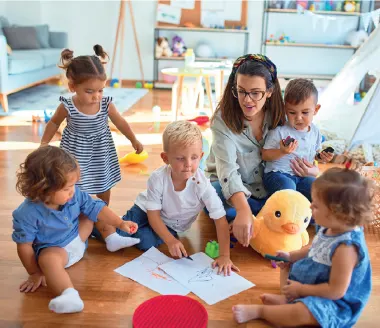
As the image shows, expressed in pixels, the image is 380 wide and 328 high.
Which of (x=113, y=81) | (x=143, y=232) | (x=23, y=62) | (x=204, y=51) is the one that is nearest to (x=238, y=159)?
(x=143, y=232)

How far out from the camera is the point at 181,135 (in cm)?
140

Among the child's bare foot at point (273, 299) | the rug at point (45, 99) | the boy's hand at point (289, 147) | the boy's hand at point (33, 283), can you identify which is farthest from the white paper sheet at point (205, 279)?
the rug at point (45, 99)

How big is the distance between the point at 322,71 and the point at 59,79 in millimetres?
2630

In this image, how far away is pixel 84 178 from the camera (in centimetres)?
173

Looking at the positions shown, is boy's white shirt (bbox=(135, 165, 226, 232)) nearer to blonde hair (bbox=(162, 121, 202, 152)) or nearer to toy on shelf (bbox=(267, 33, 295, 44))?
blonde hair (bbox=(162, 121, 202, 152))

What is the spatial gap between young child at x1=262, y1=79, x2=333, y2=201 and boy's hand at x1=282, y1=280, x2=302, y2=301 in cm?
56

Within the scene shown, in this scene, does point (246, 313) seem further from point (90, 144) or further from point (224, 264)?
point (90, 144)

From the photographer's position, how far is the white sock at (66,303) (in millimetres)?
1193

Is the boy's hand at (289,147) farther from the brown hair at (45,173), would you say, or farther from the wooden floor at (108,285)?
the brown hair at (45,173)

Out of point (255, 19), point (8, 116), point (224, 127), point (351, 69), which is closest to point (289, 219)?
point (224, 127)

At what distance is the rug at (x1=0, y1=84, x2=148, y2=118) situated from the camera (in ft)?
11.8

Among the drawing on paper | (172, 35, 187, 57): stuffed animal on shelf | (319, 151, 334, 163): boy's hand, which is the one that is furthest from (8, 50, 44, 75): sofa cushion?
the drawing on paper

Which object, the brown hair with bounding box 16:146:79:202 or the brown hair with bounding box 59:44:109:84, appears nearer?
the brown hair with bounding box 16:146:79:202

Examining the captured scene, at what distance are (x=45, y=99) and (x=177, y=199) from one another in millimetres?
2804
